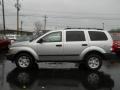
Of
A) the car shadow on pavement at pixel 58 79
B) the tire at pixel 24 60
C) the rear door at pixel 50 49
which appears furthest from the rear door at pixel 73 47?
the tire at pixel 24 60

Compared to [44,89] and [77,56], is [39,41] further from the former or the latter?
[44,89]

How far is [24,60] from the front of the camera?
1159cm

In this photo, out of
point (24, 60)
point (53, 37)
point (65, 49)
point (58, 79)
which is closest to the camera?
point (58, 79)

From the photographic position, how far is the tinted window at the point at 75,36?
453 inches

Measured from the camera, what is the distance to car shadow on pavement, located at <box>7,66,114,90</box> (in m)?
8.27

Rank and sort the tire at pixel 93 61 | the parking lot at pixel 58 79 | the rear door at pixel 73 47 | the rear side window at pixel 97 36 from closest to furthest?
the parking lot at pixel 58 79
the rear door at pixel 73 47
the tire at pixel 93 61
the rear side window at pixel 97 36

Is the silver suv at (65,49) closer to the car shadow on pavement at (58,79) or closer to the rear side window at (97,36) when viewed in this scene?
the rear side window at (97,36)

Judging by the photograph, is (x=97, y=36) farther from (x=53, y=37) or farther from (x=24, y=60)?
(x=24, y=60)

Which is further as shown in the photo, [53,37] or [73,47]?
[53,37]

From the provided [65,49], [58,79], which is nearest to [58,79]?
[58,79]

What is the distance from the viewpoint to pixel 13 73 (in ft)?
34.8

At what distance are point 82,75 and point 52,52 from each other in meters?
1.75

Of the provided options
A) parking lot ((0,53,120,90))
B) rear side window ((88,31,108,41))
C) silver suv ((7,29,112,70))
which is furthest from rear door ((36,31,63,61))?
rear side window ((88,31,108,41))

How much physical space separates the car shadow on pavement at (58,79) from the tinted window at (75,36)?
134 cm
